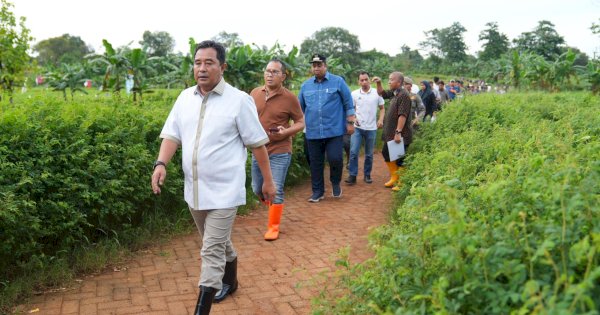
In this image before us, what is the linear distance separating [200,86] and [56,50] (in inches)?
3647

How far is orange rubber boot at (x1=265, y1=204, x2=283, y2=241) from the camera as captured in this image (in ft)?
19.5

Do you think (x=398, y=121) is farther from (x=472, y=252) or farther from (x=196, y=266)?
(x=472, y=252)

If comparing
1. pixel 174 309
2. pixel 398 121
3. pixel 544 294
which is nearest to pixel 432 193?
pixel 544 294

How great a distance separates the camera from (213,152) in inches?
150

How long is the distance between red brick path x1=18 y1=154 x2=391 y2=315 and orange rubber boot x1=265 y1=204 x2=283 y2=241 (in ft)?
0.28

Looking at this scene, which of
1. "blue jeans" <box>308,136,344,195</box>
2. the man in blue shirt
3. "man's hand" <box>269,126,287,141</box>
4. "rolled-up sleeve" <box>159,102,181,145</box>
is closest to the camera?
"rolled-up sleeve" <box>159,102,181,145</box>

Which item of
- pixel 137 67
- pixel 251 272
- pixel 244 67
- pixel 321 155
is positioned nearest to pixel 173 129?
pixel 251 272

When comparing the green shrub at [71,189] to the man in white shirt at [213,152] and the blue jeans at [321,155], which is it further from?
the blue jeans at [321,155]

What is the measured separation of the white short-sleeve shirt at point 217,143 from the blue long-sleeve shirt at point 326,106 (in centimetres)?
353

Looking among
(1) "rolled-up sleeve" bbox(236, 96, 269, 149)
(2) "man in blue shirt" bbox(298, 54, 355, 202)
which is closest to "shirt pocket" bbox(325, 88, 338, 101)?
(2) "man in blue shirt" bbox(298, 54, 355, 202)

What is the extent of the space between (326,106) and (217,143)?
380cm

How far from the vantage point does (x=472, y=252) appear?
1859 millimetres

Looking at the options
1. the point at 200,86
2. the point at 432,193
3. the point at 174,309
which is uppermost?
the point at 200,86

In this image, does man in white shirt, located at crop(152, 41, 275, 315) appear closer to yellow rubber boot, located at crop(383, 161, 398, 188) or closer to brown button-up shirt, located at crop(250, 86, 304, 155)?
brown button-up shirt, located at crop(250, 86, 304, 155)
